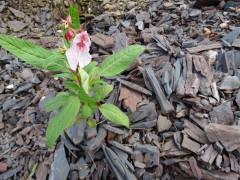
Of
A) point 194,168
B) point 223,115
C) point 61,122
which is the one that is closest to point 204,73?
point 223,115

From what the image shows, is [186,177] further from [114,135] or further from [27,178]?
[27,178]

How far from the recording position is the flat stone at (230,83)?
2.30m

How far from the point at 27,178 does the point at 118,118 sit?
1453 millimetres

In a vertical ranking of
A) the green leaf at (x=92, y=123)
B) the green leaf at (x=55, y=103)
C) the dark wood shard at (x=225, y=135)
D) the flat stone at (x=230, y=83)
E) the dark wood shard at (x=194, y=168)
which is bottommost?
the dark wood shard at (x=194, y=168)

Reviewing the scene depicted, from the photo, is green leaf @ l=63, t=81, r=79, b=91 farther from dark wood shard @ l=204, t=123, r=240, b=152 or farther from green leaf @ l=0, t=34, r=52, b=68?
dark wood shard @ l=204, t=123, r=240, b=152

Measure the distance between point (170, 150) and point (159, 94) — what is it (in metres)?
0.70

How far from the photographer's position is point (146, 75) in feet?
8.15

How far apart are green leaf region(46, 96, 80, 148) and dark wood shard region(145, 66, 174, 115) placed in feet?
3.52

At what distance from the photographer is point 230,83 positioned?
2324 mm

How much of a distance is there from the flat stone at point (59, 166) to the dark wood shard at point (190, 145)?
1.40 metres

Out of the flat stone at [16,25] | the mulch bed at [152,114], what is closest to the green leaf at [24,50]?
the mulch bed at [152,114]

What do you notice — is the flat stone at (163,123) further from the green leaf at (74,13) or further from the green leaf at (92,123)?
the green leaf at (74,13)

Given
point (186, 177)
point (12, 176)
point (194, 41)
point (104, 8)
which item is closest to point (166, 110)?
point (186, 177)

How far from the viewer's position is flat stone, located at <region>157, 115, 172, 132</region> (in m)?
2.18
